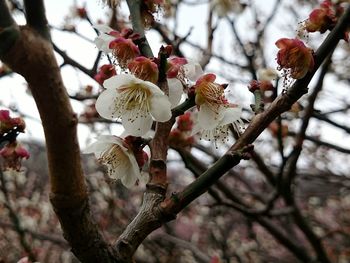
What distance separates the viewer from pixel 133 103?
140 cm

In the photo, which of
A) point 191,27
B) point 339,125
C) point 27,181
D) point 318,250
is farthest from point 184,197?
point 27,181

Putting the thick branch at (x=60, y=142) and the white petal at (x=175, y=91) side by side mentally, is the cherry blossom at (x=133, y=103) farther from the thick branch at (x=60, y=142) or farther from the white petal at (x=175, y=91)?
the thick branch at (x=60, y=142)

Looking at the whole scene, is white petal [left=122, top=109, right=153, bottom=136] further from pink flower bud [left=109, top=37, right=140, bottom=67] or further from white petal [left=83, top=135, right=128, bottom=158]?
pink flower bud [left=109, top=37, right=140, bottom=67]

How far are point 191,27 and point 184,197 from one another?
1.77 metres

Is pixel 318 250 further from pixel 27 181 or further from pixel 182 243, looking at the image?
pixel 27 181

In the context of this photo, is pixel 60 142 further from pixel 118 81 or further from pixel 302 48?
pixel 302 48

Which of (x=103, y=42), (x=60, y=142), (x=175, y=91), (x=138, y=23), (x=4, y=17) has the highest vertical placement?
(x=138, y=23)

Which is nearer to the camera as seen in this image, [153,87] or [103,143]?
[153,87]

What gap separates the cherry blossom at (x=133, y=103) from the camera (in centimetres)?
119

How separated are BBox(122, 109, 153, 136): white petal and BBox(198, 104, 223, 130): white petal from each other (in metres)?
0.14

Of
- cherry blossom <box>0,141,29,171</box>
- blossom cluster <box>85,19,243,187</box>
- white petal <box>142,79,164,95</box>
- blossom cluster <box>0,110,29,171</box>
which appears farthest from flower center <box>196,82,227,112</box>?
cherry blossom <box>0,141,29,171</box>

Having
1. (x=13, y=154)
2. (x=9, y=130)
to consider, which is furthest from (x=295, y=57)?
(x=13, y=154)

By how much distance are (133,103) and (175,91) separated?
0.18 m

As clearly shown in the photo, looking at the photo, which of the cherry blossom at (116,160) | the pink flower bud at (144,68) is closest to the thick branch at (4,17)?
the pink flower bud at (144,68)
